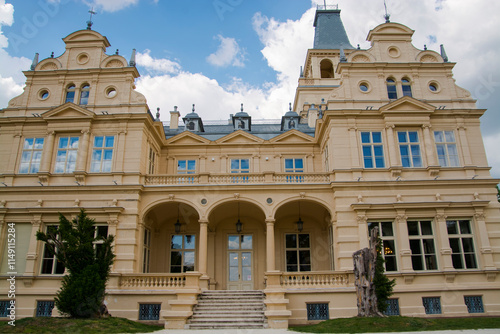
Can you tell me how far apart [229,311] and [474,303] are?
36.0 feet

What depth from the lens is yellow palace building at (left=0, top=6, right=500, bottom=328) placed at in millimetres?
17828

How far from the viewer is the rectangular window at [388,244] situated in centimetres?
1862

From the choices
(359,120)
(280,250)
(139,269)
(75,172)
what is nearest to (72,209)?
(75,172)

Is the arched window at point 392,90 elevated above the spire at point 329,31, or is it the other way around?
the spire at point 329,31

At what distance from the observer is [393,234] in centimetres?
1911

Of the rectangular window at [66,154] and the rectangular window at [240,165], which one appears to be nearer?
the rectangular window at [66,154]

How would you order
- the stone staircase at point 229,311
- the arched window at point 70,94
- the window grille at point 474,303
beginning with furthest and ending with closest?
1. the arched window at point 70,94
2. the window grille at point 474,303
3. the stone staircase at point 229,311

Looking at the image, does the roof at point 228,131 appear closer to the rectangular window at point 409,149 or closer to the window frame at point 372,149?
the window frame at point 372,149

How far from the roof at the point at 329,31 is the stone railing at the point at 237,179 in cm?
2179

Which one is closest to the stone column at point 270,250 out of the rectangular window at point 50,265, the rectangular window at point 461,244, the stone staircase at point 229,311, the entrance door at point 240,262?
the stone staircase at point 229,311


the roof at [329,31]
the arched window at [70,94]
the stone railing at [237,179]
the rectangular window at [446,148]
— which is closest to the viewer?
the stone railing at [237,179]

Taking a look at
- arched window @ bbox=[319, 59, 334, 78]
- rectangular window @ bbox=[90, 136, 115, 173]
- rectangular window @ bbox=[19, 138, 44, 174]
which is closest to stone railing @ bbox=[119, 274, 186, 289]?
rectangular window @ bbox=[90, 136, 115, 173]

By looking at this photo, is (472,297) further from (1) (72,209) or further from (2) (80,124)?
(2) (80,124)

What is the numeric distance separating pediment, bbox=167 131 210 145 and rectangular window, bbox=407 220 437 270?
41.0 ft
